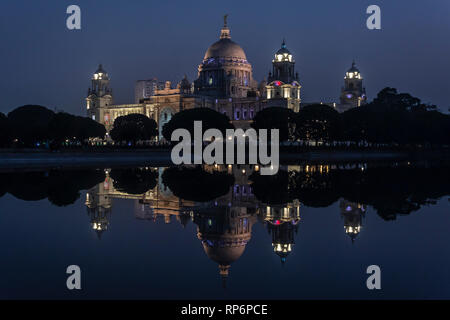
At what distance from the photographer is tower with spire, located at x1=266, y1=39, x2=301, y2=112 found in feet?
383

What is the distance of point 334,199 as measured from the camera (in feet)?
73.4

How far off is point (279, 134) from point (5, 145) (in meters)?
44.5

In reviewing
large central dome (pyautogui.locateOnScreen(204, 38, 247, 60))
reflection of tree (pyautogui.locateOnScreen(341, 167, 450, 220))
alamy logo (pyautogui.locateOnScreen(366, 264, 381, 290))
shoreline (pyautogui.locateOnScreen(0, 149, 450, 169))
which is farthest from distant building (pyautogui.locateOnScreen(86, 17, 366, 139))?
alamy logo (pyautogui.locateOnScreen(366, 264, 381, 290))

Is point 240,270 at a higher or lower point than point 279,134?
lower

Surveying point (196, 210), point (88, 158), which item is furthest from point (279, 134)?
point (196, 210)

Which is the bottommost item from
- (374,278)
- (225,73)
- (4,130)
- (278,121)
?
(374,278)

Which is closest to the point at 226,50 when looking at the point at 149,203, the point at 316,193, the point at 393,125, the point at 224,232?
the point at 393,125

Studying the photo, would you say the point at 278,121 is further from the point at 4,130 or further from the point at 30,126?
the point at 4,130

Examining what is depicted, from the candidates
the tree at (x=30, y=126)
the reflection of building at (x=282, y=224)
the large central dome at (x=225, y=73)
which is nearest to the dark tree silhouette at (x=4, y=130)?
the tree at (x=30, y=126)

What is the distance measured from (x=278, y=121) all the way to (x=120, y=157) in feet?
114

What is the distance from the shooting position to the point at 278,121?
8769cm

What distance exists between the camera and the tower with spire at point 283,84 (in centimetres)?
11675
